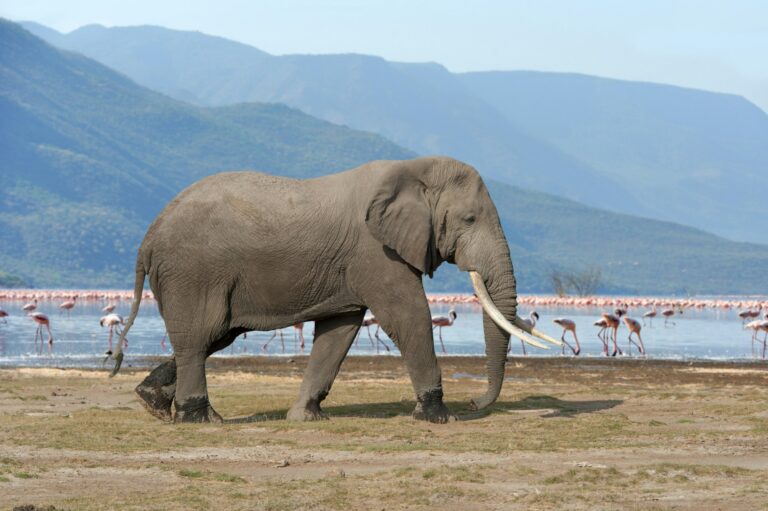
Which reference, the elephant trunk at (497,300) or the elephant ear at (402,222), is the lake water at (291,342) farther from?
the elephant trunk at (497,300)

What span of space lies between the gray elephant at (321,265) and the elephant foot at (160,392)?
387 millimetres

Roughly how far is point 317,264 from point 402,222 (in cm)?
100

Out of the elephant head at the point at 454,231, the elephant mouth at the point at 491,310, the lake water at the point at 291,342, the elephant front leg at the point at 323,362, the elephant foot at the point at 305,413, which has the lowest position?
the lake water at the point at 291,342

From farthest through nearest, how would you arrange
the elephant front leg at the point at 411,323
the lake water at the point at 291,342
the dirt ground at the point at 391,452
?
the lake water at the point at 291,342
the elephant front leg at the point at 411,323
the dirt ground at the point at 391,452

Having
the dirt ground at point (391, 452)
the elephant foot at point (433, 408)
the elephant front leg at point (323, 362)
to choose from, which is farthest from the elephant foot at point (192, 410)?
the elephant foot at point (433, 408)

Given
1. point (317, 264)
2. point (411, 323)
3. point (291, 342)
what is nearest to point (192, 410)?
point (317, 264)

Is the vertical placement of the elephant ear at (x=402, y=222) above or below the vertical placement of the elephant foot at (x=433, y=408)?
above

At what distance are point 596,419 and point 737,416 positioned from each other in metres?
1.70

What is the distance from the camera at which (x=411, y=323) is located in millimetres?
14516

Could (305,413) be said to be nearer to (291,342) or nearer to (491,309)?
(491,309)

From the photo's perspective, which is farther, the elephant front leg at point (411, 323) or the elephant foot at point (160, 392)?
the elephant foot at point (160, 392)

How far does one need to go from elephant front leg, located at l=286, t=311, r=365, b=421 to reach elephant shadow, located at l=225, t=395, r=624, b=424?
0.73 meters

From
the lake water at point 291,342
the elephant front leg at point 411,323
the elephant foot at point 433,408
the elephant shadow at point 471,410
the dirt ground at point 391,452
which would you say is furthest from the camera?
the lake water at point 291,342

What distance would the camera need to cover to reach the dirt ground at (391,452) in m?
9.93
